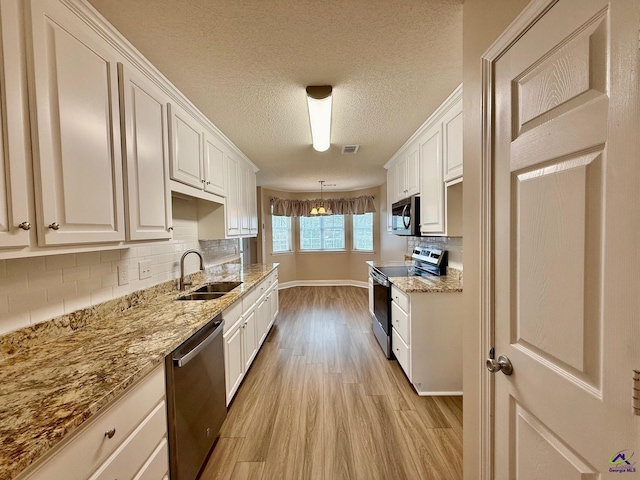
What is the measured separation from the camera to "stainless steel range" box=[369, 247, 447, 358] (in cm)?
276

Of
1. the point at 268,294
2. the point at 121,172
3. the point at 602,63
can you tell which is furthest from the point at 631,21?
the point at 268,294

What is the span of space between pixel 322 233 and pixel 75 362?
6010 mm

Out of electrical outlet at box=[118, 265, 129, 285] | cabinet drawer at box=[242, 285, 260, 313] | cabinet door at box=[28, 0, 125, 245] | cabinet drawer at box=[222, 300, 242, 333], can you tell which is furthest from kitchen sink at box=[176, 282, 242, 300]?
cabinet door at box=[28, 0, 125, 245]

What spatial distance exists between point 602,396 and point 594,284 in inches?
10.0

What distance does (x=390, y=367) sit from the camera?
264 centimetres

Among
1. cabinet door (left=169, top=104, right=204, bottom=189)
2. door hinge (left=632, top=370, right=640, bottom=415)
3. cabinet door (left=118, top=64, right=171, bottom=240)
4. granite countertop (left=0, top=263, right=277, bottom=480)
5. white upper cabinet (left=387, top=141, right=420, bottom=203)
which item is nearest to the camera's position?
door hinge (left=632, top=370, right=640, bottom=415)

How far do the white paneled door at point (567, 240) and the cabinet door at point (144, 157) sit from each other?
67.9 inches

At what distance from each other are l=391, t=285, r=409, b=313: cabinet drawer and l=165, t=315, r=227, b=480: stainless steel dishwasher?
1507mm

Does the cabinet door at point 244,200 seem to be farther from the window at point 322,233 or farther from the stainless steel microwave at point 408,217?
the window at point 322,233

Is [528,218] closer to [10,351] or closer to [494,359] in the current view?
[494,359]

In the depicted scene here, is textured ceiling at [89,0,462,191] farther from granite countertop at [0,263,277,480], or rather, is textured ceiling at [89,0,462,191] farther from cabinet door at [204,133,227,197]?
granite countertop at [0,263,277,480]

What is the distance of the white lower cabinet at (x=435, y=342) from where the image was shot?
86.4 inches

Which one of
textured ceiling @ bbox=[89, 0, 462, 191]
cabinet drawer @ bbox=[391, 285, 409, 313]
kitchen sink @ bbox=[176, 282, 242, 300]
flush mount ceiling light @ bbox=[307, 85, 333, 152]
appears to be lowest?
cabinet drawer @ bbox=[391, 285, 409, 313]

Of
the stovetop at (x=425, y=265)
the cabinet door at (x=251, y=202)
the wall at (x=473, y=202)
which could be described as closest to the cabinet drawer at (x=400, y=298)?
the stovetop at (x=425, y=265)
